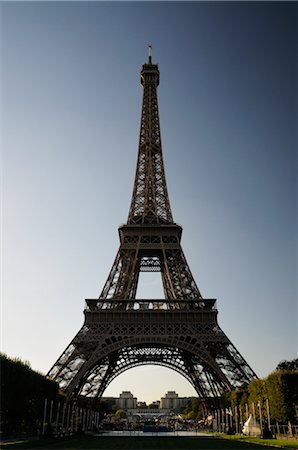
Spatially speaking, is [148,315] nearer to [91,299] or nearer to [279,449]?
[91,299]

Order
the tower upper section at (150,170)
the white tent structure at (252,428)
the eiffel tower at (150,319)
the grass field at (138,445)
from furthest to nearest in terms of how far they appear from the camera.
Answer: the tower upper section at (150,170)
the eiffel tower at (150,319)
the white tent structure at (252,428)
the grass field at (138,445)

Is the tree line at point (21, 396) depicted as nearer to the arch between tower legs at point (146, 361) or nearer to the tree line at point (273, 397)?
the arch between tower legs at point (146, 361)

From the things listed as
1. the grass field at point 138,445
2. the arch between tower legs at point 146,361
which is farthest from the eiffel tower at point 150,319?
the grass field at point 138,445

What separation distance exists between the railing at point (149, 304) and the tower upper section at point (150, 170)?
11.1 meters

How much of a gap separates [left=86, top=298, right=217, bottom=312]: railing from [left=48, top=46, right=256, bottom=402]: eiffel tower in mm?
117

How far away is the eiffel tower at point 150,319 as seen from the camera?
50094 mm

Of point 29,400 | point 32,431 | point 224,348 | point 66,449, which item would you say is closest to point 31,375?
point 29,400

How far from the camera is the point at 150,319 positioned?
5256 centimetres

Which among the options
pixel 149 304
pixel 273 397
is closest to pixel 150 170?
pixel 149 304

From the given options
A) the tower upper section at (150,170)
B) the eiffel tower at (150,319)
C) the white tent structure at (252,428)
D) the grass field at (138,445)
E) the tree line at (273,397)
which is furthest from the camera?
the tower upper section at (150,170)

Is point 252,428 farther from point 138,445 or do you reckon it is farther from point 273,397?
point 138,445

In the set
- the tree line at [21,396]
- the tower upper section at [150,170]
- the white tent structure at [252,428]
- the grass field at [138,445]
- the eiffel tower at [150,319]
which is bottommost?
the grass field at [138,445]

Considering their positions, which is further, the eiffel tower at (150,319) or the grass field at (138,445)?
the eiffel tower at (150,319)

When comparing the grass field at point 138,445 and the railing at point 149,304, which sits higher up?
the railing at point 149,304
